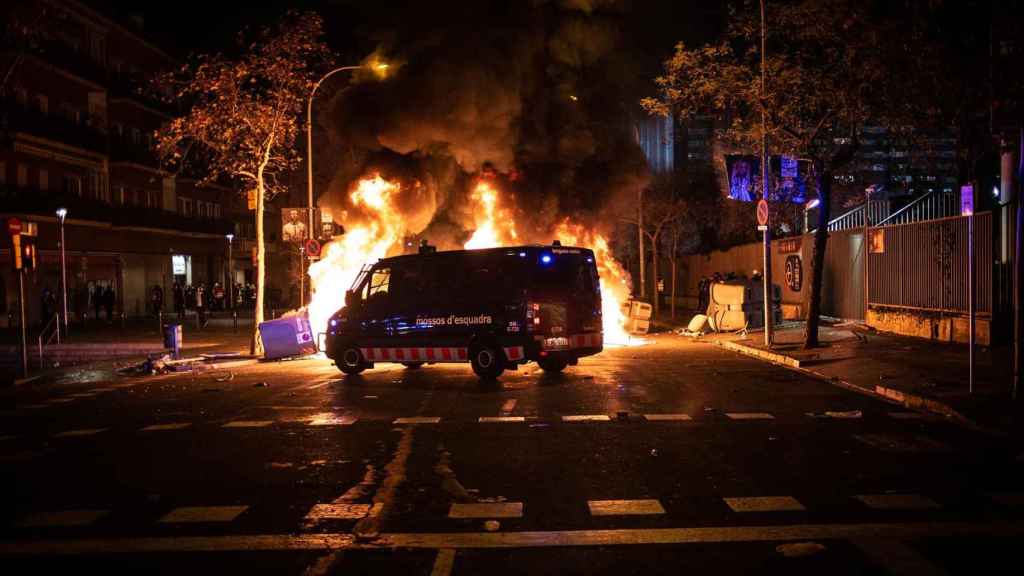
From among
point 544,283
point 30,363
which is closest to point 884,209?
point 544,283

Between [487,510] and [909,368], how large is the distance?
424 inches

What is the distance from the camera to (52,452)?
30.0 feet

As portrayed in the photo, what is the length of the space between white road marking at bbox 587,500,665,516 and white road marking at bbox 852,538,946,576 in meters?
1.45

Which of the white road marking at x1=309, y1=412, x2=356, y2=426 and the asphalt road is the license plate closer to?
the asphalt road

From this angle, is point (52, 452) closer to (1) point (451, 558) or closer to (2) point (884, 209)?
(1) point (451, 558)

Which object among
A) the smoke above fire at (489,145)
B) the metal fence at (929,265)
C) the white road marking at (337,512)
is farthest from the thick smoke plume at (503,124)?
the white road marking at (337,512)

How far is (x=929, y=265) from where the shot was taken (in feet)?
63.7

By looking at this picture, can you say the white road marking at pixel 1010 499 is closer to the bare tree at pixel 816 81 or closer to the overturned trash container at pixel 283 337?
the bare tree at pixel 816 81

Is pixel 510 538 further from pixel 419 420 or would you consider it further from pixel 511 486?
pixel 419 420

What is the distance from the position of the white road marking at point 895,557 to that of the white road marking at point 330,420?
6658 mm

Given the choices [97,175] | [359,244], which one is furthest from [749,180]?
[97,175]

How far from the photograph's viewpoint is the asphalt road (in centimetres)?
542

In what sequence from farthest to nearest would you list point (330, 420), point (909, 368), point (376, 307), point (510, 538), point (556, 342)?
point (376, 307) → point (556, 342) → point (909, 368) → point (330, 420) → point (510, 538)

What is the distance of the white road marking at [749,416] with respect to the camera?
10492mm
